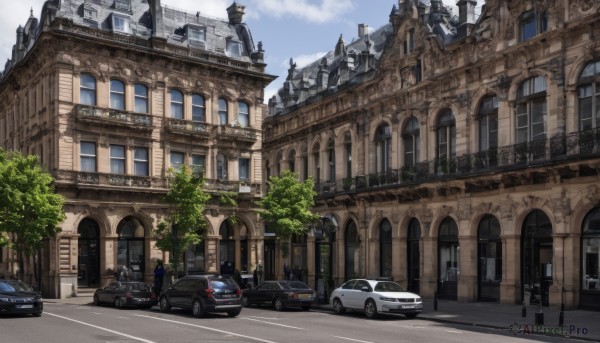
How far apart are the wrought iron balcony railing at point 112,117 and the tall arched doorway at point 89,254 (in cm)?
548

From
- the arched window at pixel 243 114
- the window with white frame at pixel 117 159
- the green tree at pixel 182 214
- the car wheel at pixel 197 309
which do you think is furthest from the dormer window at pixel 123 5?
the car wheel at pixel 197 309

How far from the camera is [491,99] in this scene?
32.9 meters

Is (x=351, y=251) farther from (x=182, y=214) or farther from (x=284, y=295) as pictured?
(x=284, y=295)

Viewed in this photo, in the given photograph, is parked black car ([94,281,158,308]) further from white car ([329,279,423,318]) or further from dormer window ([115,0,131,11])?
dormer window ([115,0,131,11])

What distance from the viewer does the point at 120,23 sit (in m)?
42.3

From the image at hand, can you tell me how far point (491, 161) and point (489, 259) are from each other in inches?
171

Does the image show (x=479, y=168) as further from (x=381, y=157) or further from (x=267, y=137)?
(x=267, y=137)

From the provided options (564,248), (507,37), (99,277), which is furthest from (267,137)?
(564,248)

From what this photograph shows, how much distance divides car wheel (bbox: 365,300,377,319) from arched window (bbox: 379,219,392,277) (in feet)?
43.2

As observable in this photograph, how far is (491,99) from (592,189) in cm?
722

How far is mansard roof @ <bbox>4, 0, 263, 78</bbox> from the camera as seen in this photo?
4156 cm

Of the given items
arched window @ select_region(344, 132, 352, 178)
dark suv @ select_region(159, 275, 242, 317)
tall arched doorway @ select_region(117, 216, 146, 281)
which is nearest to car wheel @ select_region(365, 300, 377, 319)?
dark suv @ select_region(159, 275, 242, 317)

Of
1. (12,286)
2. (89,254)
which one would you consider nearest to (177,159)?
(89,254)

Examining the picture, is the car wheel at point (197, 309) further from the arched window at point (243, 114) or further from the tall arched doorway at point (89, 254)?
the arched window at point (243, 114)
